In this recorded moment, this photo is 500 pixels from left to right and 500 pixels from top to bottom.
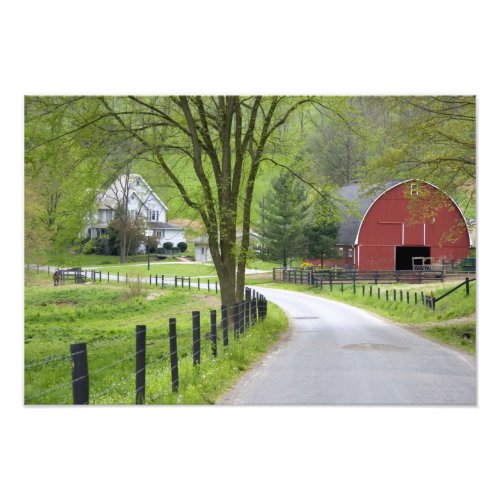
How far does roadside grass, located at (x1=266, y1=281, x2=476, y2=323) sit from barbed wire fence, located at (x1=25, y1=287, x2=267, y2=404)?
1083mm

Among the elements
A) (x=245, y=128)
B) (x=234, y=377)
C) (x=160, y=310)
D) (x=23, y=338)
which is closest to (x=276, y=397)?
(x=234, y=377)

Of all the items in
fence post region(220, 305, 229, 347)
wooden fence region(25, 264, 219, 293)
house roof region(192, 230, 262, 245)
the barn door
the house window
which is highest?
the house window

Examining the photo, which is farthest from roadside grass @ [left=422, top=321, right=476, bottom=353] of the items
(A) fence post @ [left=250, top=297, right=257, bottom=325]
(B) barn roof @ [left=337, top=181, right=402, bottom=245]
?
(A) fence post @ [left=250, top=297, right=257, bottom=325]

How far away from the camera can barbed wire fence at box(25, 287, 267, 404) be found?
28.6 feet

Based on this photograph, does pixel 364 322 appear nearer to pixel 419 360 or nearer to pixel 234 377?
pixel 419 360

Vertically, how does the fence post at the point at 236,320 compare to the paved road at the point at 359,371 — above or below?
above

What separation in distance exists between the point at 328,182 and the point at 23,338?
19.3 feet

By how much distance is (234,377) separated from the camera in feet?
35.8

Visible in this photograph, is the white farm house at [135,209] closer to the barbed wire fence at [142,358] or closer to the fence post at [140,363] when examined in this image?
the barbed wire fence at [142,358]

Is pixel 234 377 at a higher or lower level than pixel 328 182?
lower

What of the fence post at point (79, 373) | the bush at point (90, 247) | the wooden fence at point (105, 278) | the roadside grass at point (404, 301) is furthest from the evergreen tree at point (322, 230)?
the fence post at point (79, 373)

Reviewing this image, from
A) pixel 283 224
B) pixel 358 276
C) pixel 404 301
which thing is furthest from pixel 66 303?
pixel 404 301

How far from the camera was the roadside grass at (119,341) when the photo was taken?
10.4m

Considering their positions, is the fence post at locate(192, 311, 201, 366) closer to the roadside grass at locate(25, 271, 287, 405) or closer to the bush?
the roadside grass at locate(25, 271, 287, 405)
